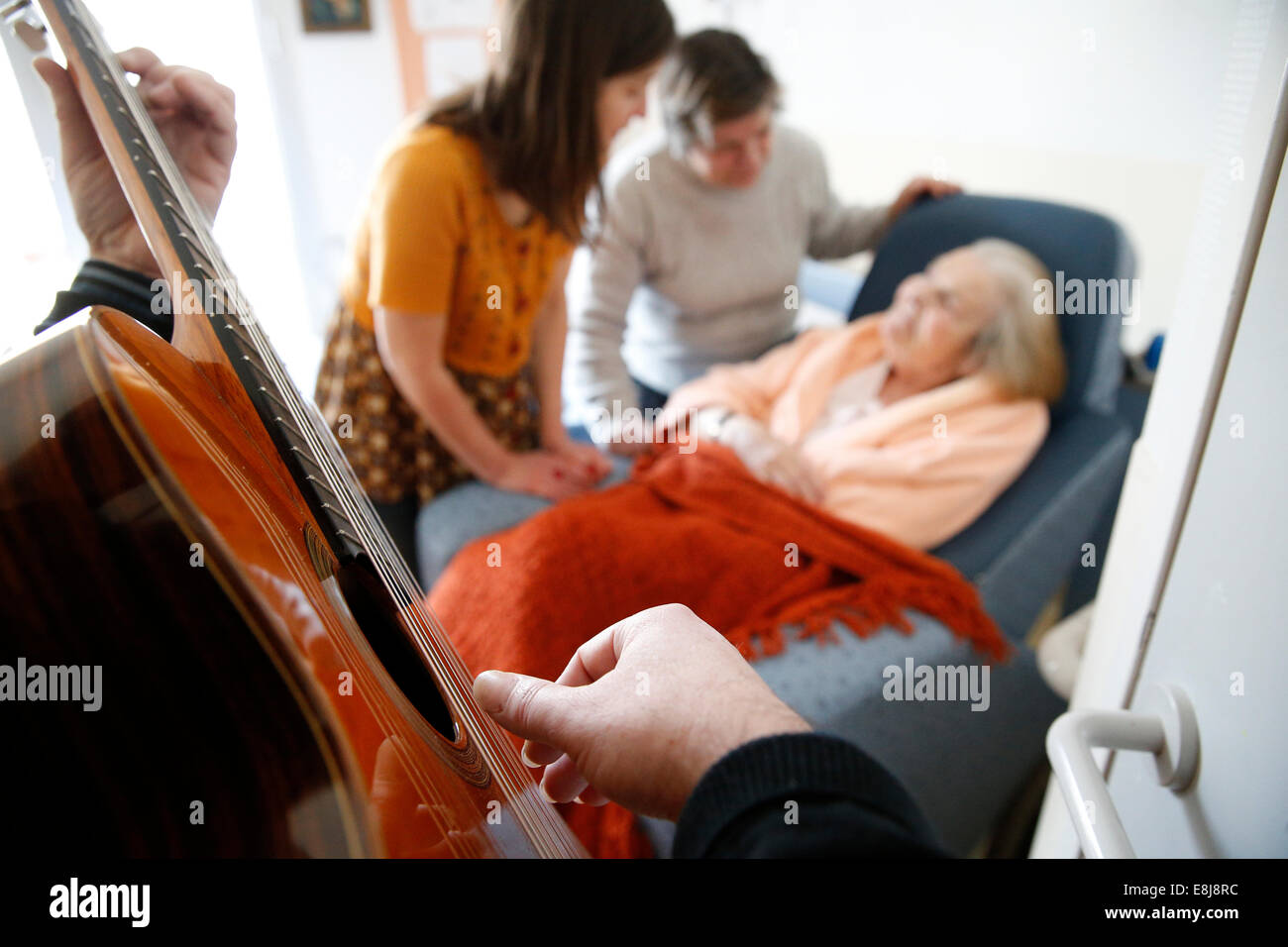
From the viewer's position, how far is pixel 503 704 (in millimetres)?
298

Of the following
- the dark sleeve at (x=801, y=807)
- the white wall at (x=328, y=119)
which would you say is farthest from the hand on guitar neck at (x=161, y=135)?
the white wall at (x=328, y=119)

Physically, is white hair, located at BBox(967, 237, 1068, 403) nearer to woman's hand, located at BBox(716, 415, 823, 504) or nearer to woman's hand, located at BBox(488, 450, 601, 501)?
woman's hand, located at BBox(716, 415, 823, 504)

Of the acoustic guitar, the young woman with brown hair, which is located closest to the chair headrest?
the young woman with brown hair

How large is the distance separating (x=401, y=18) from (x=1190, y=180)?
2079 millimetres

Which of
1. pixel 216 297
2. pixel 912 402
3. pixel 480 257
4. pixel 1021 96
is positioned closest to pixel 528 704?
pixel 216 297

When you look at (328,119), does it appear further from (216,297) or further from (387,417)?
(216,297)

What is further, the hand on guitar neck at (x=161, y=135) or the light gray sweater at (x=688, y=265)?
the light gray sweater at (x=688, y=265)

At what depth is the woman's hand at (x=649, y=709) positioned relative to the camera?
0.26 meters

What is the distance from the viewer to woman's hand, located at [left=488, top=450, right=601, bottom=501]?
A: 3.60 ft

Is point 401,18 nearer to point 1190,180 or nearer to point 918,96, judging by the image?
point 918,96

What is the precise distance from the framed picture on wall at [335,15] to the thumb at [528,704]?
2.39 meters

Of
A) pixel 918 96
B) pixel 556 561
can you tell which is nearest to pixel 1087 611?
pixel 556 561

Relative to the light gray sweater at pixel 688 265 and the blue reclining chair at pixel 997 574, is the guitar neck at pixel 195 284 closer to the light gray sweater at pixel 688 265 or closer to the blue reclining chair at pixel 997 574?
the blue reclining chair at pixel 997 574

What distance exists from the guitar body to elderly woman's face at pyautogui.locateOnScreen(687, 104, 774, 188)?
115 cm
